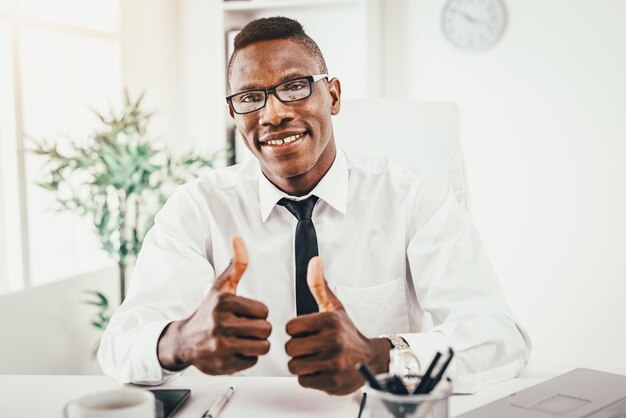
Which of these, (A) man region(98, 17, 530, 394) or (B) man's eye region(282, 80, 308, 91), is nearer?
(A) man region(98, 17, 530, 394)

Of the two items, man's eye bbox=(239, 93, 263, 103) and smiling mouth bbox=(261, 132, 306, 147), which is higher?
man's eye bbox=(239, 93, 263, 103)

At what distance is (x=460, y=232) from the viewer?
Answer: 4.76 ft

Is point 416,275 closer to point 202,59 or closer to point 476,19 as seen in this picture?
point 476,19

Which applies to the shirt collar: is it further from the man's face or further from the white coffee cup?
the white coffee cup

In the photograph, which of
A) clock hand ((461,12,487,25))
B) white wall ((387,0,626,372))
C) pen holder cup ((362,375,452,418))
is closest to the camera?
pen holder cup ((362,375,452,418))

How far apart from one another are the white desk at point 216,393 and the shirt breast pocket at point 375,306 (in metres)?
0.36

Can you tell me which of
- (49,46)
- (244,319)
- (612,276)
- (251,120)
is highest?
(49,46)

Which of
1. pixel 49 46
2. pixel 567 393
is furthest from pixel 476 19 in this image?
pixel 567 393

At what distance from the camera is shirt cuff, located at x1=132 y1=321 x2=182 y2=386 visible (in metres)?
1.13

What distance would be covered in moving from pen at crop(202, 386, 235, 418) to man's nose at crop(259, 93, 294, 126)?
57cm

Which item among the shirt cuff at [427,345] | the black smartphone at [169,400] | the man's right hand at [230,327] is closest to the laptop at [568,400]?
the shirt cuff at [427,345]

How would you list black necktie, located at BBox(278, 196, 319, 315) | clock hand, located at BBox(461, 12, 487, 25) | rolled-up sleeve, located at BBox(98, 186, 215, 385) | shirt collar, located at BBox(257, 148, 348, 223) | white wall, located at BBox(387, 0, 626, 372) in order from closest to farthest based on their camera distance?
rolled-up sleeve, located at BBox(98, 186, 215, 385), black necktie, located at BBox(278, 196, 319, 315), shirt collar, located at BBox(257, 148, 348, 223), white wall, located at BBox(387, 0, 626, 372), clock hand, located at BBox(461, 12, 487, 25)

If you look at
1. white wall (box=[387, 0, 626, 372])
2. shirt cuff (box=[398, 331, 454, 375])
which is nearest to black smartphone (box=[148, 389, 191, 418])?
shirt cuff (box=[398, 331, 454, 375])

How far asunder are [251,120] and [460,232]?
492 millimetres
